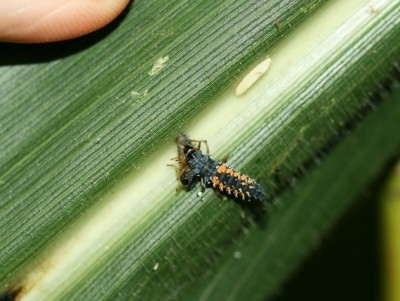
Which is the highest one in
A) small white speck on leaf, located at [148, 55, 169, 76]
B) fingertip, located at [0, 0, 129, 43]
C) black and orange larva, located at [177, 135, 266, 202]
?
fingertip, located at [0, 0, 129, 43]

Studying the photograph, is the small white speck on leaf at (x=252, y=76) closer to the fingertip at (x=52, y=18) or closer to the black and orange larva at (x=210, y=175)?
the black and orange larva at (x=210, y=175)

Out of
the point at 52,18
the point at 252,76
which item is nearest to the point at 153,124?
the point at 252,76

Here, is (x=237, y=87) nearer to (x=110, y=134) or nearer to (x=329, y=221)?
(x=110, y=134)

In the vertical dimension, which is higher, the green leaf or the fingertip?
the fingertip

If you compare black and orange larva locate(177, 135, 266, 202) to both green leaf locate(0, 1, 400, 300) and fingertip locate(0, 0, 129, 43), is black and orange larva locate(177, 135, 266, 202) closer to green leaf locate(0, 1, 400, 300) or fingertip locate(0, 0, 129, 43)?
green leaf locate(0, 1, 400, 300)

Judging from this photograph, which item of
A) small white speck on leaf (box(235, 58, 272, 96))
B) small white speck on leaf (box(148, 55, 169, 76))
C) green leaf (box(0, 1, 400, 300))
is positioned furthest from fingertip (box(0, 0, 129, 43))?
small white speck on leaf (box(235, 58, 272, 96))
